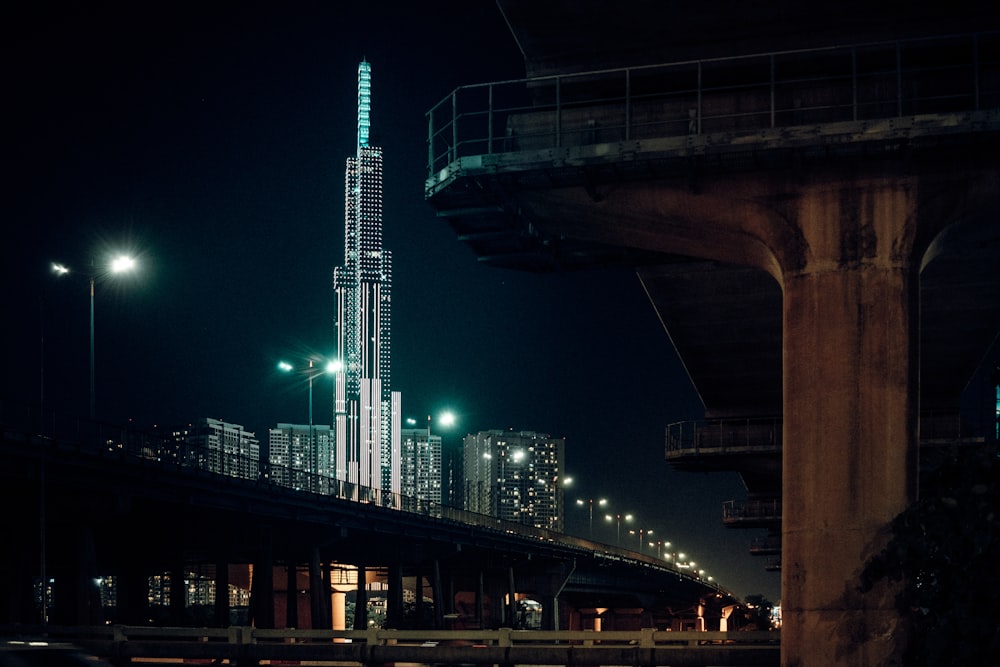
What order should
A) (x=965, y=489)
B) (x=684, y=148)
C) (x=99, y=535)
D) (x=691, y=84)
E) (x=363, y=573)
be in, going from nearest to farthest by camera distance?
(x=965, y=489)
(x=684, y=148)
(x=691, y=84)
(x=99, y=535)
(x=363, y=573)

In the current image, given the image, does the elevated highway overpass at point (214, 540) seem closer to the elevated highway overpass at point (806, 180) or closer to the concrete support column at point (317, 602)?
the concrete support column at point (317, 602)

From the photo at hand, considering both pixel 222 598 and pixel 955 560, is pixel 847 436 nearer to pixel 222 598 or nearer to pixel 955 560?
pixel 955 560

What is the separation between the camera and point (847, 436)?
817 inches

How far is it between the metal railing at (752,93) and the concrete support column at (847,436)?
2.54 m

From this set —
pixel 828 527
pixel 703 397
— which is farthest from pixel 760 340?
pixel 828 527

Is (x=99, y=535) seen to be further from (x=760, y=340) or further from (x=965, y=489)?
(x=965, y=489)

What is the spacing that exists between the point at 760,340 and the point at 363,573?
197ft

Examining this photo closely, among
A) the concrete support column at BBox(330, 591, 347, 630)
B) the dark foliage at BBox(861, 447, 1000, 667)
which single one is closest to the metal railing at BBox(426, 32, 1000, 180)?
the dark foliage at BBox(861, 447, 1000, 667)

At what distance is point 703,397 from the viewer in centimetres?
5566

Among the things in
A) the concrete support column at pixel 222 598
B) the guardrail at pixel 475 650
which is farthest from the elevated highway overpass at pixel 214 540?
the guardrail at pixel 475 650

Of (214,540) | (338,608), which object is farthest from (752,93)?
(338,608)

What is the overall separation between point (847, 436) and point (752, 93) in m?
6.64

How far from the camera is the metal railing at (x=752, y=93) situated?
2256 cm

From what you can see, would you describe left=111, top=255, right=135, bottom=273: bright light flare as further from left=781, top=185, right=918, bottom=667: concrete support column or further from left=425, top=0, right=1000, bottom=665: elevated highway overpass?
left=781, top=185, right=918, bottom=667: concrete support column
